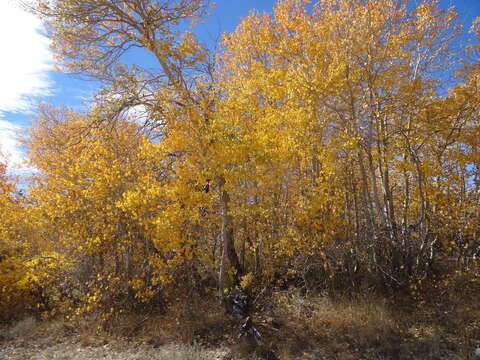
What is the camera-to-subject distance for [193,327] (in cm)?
600

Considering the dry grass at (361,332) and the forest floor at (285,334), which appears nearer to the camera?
the dry grass at (361,332)

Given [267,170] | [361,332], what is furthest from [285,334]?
[267,170]

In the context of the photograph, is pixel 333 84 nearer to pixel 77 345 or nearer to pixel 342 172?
pixel 342 172

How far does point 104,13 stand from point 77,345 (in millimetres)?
7835

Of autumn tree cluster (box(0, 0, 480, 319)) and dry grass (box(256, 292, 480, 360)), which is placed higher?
autumn tree cluster (box(0, 0, 480, 319))

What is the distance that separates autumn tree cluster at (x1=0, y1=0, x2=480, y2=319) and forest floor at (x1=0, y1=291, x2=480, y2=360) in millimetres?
590

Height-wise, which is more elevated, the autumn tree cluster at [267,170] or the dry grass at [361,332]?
the autumn tree cluster at [267,170]

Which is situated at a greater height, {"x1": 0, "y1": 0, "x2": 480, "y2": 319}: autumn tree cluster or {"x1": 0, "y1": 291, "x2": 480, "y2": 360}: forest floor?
{"x1": 0, "y1": 0, "x2": 480, "y2": 319}: autumn tree cluster

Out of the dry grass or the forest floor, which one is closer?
the dry grass

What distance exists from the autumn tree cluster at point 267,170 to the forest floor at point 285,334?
59cm

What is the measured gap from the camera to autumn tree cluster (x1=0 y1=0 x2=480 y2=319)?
567 cm

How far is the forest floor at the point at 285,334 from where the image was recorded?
4.98 metres

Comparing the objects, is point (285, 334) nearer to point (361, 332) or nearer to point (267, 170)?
point (361, 332)

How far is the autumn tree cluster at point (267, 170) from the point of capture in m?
5.67
